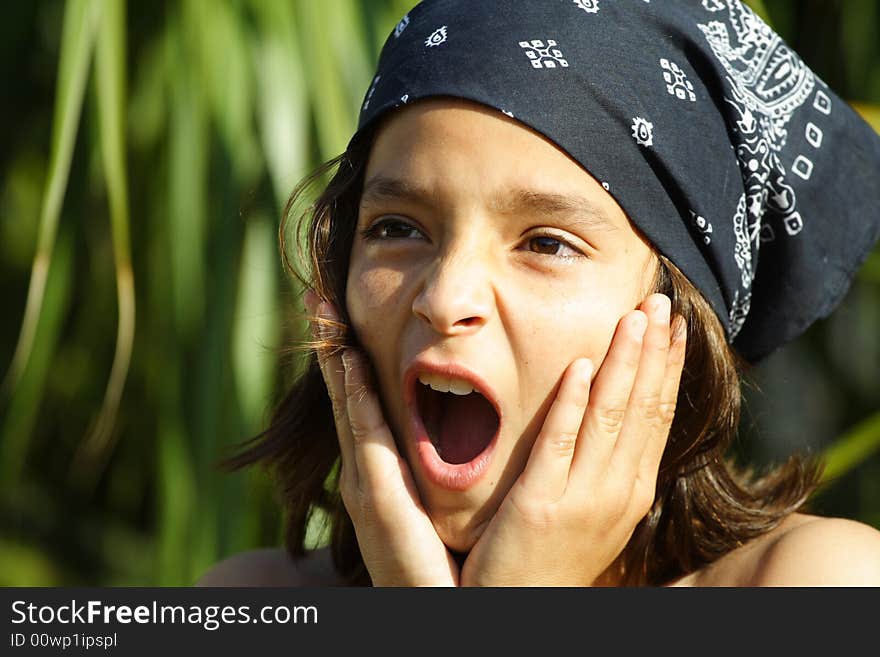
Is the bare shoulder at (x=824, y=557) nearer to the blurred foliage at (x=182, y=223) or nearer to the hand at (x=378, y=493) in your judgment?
the hand at (x=378, y=493)

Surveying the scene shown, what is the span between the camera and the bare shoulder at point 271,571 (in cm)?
124

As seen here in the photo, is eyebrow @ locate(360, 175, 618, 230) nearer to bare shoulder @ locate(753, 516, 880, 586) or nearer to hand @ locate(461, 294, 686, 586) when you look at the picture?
hand @ locate(461, 294, 686, 586)

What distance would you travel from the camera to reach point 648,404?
103 centimetres

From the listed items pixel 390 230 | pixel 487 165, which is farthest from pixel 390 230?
pixel 487 165

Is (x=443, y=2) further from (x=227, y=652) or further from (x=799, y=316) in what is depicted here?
(x=227, y=652)

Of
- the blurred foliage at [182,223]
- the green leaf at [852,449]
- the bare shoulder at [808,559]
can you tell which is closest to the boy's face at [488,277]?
the bare shoulder at [808,559]

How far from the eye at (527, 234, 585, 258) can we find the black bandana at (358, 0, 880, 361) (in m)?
0.06

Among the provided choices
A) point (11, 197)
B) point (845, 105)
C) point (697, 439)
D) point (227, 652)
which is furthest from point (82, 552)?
point (845, 105)

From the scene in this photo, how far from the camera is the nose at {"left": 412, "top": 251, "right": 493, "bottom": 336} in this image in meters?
0.93

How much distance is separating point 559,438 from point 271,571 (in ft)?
1.49

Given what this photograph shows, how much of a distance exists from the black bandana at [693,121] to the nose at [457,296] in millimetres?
139

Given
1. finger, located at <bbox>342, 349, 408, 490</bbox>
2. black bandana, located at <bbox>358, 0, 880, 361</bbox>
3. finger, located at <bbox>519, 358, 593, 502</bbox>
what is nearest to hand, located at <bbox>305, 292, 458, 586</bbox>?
finger, located at <bbox>342, 349, 408, 490</bbox>

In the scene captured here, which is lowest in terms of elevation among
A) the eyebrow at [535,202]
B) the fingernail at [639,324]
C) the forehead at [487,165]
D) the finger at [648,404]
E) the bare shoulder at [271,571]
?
the bare shoulder at [271,571]

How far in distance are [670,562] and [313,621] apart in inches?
14.9
